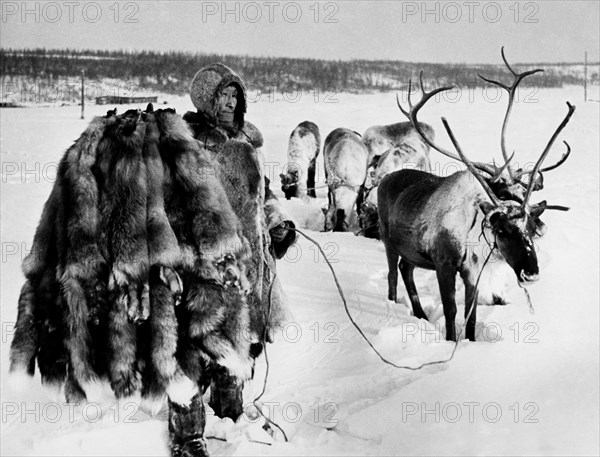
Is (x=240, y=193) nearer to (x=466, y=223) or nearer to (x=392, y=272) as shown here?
(x=466, y=223)

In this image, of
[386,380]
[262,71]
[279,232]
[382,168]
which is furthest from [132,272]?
[262,71]

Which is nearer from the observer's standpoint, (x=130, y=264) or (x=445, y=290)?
(x=130, y=264)

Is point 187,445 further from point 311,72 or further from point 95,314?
point 311,72

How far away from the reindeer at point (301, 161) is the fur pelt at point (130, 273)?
958cm

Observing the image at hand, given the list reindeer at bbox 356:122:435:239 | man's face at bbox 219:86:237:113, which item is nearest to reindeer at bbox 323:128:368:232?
Result: reindeer at bbox 356:122:435:239

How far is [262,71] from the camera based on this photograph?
85.0 feet

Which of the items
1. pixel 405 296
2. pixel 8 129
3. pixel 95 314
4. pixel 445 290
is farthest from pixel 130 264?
pixel 8 129

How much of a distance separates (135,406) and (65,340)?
96 centimetres

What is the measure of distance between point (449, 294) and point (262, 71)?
22439 millimetres

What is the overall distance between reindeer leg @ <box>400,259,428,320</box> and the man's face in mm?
2630

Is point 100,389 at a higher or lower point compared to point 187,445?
higher

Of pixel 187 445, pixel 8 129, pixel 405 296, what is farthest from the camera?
pixel 8 129

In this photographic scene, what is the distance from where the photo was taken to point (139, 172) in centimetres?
257

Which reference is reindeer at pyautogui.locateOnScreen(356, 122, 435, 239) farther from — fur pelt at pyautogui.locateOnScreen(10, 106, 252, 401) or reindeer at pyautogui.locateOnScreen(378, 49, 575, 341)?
fur pelt at pyautogui.locateOnScreen(10, 106, 252, 401)
